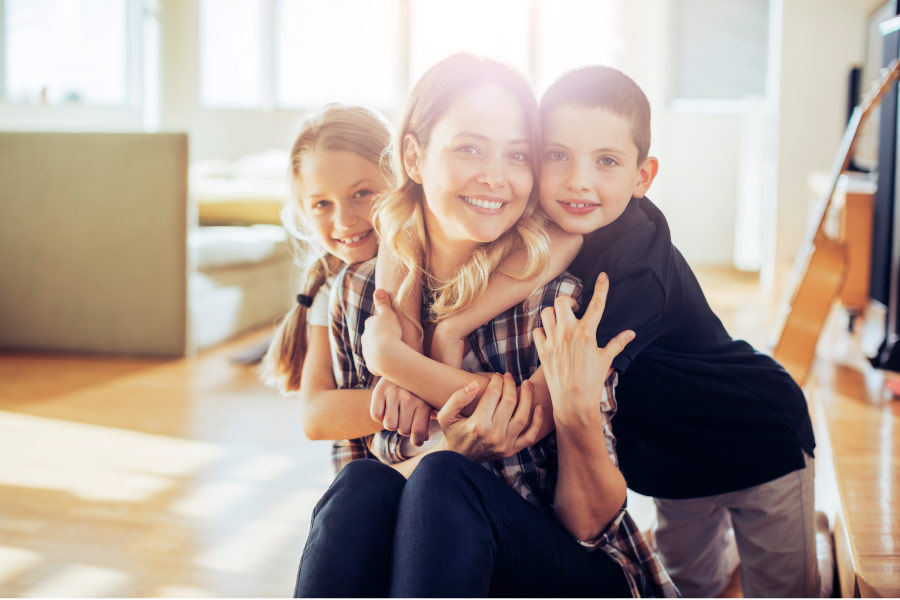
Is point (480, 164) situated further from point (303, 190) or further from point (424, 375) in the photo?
point (303, 190)

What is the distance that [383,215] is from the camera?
42.4 inches

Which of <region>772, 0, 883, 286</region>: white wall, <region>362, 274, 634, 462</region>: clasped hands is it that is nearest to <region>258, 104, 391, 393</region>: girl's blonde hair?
<region>362, 274, 634, 462</region>: clasped hands

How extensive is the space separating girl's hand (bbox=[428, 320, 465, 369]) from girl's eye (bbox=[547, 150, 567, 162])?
0.24m

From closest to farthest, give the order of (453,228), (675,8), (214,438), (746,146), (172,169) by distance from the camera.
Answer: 1. (453,228)
2. (214,438)
3. (172,169)
4. (746,146)
5. (675,8)

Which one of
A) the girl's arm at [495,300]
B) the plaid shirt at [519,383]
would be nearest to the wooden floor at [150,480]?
the plaid shirt at [519,383]

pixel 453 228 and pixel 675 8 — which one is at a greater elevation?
pixel 675 8

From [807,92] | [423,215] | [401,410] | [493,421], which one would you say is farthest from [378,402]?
[807,92]

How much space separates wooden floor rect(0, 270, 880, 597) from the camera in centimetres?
144

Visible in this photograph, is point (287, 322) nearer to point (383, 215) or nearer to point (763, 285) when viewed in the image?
point (383, 215)

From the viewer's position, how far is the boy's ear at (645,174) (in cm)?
109

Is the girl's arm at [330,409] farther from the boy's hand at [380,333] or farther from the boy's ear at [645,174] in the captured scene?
the boy's ear at [645,174]

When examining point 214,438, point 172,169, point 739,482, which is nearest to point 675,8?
point 172,169

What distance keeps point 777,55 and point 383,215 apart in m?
3.95

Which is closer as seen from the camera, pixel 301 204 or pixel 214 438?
pixel 301 204
